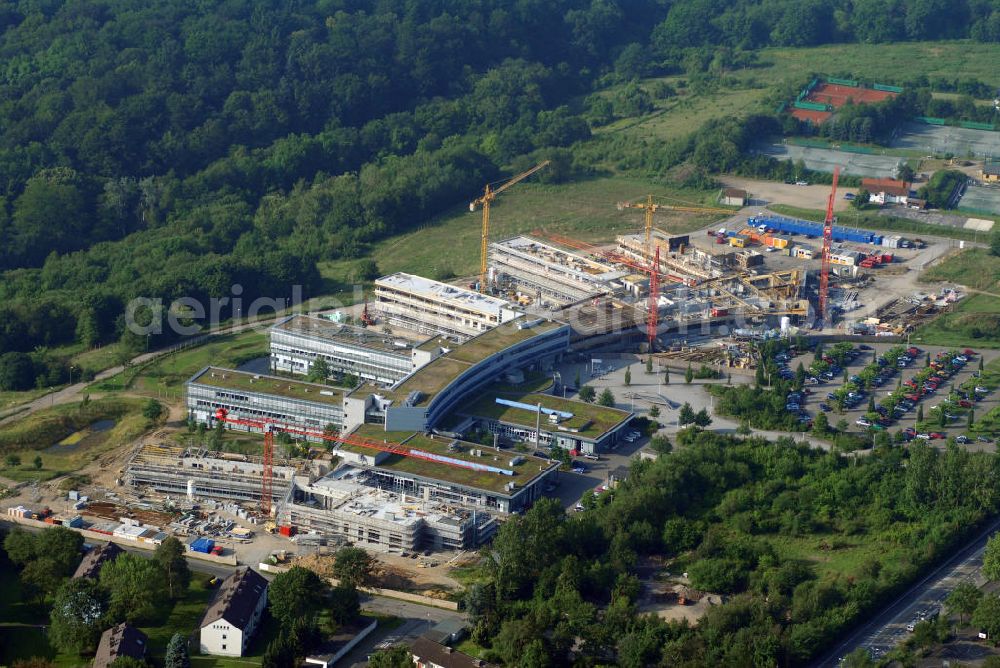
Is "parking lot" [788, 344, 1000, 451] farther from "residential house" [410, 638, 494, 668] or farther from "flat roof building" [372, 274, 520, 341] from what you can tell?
"residential house" [410, 638, 494, 668]

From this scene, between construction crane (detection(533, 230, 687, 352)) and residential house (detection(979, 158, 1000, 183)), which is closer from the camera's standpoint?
construction crane (detection(533, 230, 687, 352))

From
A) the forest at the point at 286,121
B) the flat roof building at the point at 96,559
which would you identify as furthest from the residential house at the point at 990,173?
the flat roof building at the point at 96,559

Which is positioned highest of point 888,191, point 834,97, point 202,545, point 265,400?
point 834,97

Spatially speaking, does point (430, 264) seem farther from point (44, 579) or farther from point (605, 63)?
point (605, 63)

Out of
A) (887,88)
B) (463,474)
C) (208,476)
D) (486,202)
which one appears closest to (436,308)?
(486,202)

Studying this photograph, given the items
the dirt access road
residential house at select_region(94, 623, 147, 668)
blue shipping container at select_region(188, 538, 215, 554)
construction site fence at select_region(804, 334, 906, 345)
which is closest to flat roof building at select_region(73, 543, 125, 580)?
blue shipping container at select_region(188, 538, 215, 554)

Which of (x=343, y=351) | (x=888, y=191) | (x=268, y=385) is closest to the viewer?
(x=268, y=385)

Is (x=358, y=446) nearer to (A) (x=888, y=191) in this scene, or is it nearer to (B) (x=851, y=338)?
(B) (x=851, y=338)
